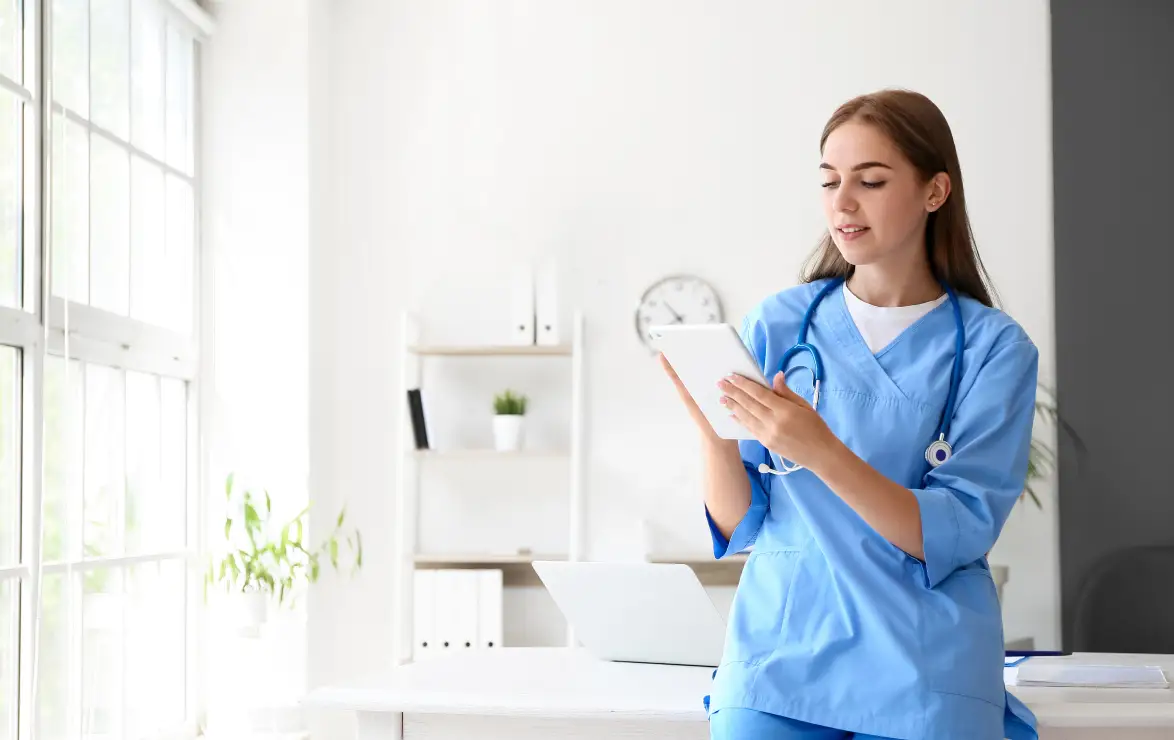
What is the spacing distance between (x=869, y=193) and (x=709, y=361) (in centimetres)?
26

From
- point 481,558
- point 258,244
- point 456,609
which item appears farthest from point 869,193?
point 258,244

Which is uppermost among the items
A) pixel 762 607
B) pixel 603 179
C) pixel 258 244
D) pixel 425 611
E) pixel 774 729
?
pixel 603 179

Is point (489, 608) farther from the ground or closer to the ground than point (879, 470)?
closer to the ground

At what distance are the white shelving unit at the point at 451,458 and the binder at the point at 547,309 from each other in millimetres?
45

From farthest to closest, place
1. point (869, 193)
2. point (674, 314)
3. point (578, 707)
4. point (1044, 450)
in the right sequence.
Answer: point (674, 314), point (1044, 450), point (578, 707), point (869, 193)

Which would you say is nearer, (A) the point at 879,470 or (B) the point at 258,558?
(A) the point at 879,470

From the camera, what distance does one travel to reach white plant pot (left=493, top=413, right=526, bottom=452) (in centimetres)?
384

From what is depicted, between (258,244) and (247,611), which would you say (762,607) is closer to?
(247,611)

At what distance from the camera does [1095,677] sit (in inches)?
66.2

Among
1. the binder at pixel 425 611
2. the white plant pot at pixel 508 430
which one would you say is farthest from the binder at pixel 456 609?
the white plant pot at pixel 508 430

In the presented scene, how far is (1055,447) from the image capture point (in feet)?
12.2

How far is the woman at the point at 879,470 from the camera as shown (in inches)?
46.0

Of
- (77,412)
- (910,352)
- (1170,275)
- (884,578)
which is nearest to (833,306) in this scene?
(910,352)

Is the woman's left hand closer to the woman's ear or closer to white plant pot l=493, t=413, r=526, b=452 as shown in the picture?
the woman's ear
